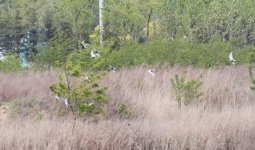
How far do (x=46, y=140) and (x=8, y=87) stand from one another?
3.66 m

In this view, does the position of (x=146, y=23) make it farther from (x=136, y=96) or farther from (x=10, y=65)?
(x=136, y=96)

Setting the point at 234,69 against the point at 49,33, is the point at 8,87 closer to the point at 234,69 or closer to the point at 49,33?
the point at 234,69

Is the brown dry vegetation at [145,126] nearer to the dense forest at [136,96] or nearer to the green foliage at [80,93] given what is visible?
the dense forest at [136,96]

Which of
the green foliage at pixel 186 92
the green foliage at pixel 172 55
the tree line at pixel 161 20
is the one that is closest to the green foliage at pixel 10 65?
the green foliage at pixel 172 55

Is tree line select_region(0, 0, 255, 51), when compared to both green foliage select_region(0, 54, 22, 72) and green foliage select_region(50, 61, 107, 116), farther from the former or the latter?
green foliage select_region(50, 61, 107, 116)

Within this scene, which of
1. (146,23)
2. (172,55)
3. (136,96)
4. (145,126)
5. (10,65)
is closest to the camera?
(145,126)

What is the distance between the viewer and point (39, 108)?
6.32m

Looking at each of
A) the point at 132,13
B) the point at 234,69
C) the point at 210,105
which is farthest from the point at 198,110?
the point at 132,13

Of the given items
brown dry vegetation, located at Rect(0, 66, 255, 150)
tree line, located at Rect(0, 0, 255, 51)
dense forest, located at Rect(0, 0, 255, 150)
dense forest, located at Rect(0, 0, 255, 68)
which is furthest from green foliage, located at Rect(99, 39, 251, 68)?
tree line, located at Rect(0, 0, 255, 51)

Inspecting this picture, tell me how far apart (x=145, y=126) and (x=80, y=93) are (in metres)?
1.30

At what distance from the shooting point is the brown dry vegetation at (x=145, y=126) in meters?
4.33

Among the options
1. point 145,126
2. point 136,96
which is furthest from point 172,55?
point 145,126

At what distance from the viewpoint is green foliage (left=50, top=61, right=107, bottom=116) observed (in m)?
5.69

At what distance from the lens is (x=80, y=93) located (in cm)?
570
